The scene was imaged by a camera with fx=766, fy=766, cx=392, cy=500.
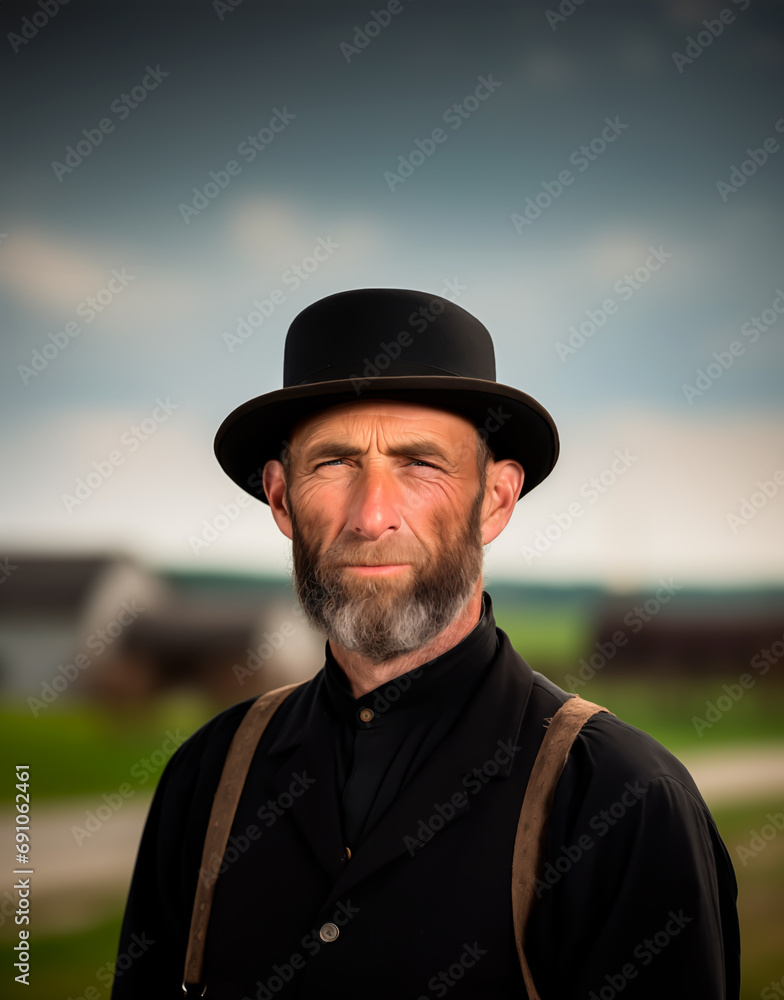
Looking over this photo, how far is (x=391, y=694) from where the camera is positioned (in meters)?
1.68

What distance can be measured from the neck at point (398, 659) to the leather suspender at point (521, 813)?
0.96 feet

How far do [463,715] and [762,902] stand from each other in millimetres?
3144

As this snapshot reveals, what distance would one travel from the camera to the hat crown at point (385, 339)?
5.75 feet

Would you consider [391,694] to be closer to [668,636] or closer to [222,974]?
[222,974]

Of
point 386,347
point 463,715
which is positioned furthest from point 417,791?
point 386,347

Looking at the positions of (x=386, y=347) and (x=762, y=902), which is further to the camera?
(x=762, y=902)

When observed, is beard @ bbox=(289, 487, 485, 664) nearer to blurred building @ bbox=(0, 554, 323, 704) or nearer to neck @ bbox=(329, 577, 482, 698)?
neck @ bbox=(329, 577, 482, 698)

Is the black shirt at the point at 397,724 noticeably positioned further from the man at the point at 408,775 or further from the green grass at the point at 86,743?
the green grass at the point at 86,743

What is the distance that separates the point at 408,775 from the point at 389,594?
Answer: 378mm
